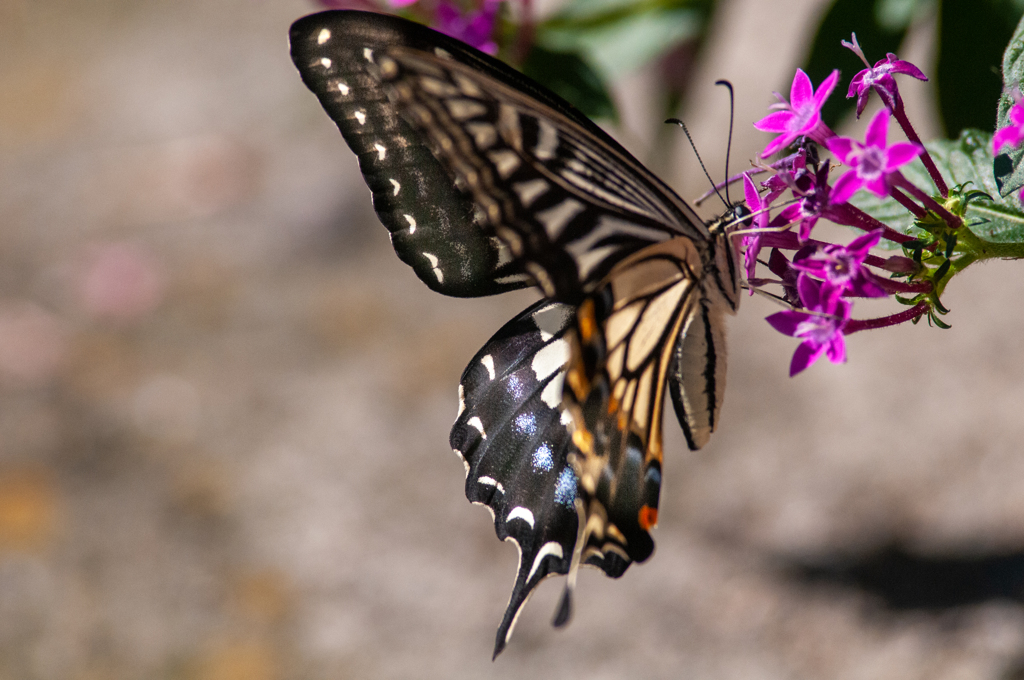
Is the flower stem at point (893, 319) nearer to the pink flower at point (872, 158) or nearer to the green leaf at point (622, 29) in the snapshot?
the pink flower at point (872, 158)

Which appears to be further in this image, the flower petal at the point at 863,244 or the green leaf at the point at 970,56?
the green leaf at the point at 970,56

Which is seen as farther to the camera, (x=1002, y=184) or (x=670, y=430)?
(x=670, y=430)

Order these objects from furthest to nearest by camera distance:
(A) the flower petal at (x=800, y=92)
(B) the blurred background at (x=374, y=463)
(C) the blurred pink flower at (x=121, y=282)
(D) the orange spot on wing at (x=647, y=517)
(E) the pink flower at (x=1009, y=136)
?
(C) the blurred pink flower at (x=121, y=282) → (B) the blurred background at (x=374, y=463) → (D) the orange spot on wing at (x=647, y=517) → (A) the flower petal at (x=800, y=92) → (E) the pink flower at (x=1009, y=136)

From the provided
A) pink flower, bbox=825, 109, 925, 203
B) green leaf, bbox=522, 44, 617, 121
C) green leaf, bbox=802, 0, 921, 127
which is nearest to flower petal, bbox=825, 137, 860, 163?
pink flower, bbox=825, 109, 925, 203

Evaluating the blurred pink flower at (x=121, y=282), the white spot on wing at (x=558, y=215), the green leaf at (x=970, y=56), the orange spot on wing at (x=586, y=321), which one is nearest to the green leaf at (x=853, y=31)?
the green leaf at (x=970, y=56)

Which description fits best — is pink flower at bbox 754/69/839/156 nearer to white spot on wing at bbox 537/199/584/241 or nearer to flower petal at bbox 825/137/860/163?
flower petal at bbox 825/137/860/163

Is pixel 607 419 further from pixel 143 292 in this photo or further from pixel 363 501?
pixel 143 292

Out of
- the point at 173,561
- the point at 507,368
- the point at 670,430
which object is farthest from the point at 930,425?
the point at 173,561

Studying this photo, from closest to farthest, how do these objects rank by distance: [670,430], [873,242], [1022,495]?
1. [873,242]
2. [1022,495]
3. [670,430]
